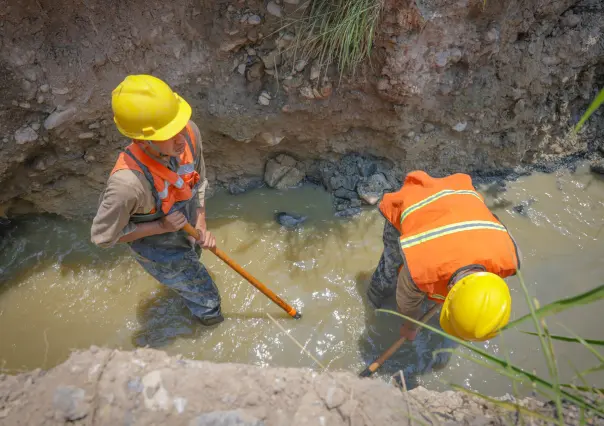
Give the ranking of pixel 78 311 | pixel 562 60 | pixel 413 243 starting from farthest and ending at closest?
pixel 562 60 → pixel 78 311 → pixel 413 243

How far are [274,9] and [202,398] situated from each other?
2798 mm

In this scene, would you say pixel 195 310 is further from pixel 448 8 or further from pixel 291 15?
pixel 448 8

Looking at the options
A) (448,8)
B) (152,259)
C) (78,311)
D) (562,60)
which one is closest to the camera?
(152,259)

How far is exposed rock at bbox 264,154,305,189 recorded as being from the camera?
3818 mm

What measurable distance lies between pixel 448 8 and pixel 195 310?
2992 mm

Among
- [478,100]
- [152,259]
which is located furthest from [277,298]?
[478,100]

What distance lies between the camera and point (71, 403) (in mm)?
1322

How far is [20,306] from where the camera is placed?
3213mm

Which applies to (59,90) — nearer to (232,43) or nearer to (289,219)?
(232,43)

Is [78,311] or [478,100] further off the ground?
[478,100]

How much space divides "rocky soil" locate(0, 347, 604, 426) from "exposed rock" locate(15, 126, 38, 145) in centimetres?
219

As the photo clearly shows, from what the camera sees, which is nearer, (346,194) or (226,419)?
(226,419)

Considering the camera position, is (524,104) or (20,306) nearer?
(20,306)

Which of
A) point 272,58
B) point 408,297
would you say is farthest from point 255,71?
point 408,297
